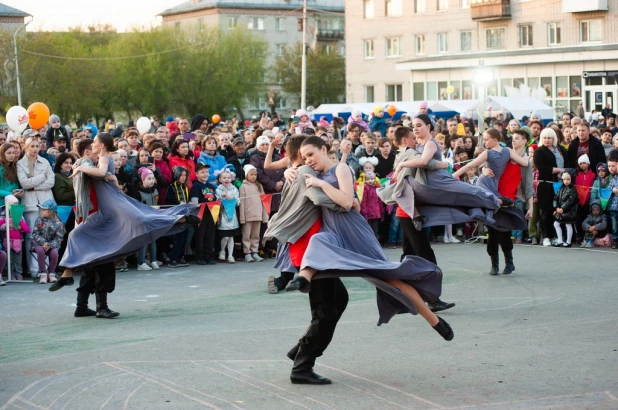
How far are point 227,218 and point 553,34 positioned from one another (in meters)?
50.8

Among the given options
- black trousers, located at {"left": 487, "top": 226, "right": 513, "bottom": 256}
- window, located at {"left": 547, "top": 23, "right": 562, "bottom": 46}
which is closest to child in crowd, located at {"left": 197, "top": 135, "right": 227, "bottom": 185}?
black trousers, located at {"left": 487, "top": 226, "right": 513, "bottom": 256}

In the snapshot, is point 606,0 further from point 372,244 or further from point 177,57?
point 372,244

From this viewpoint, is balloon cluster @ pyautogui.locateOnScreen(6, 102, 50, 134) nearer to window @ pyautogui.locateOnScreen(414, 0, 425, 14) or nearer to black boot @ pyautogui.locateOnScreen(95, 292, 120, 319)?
black boot @ pyautogui.locateOnScreen(95, 292, 120, 319)

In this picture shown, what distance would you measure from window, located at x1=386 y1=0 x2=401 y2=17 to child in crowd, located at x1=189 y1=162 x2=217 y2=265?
194ft

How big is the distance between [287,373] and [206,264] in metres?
8.04

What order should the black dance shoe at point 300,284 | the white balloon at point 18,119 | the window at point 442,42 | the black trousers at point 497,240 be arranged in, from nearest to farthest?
the black dance shoe at point 300,284 < the black trousers at point 497,240 < the white balloon at point 18,119 < the window at point 442,42

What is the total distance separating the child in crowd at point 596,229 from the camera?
55.6ft

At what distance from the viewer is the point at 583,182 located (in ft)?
57.6

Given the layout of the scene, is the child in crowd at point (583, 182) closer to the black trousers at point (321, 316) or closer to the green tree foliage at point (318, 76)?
the black trousers at point (321, 316)

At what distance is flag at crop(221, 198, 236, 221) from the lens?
16.2 m

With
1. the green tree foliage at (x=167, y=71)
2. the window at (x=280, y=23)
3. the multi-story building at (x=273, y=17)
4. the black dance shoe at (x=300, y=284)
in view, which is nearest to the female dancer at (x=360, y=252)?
the black dance shoe at (x=300, y=284)

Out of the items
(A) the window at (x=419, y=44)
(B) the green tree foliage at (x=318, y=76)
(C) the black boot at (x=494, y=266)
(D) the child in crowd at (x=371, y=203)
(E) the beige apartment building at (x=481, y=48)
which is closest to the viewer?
(C) the black boot at (x=494, y=266)

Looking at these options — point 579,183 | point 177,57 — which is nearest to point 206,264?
point 579,183

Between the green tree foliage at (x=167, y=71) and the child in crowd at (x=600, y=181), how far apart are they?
212 ft
